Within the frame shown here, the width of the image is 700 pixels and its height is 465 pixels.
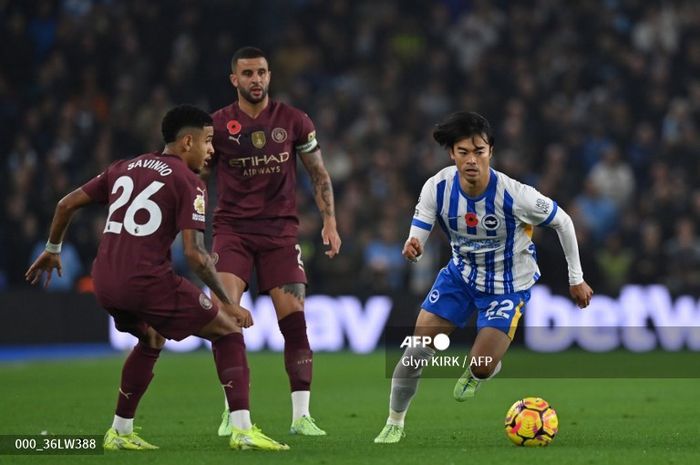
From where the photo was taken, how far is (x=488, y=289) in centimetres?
816

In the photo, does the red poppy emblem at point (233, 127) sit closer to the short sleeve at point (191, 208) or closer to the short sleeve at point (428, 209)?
the short sleeve at point (428, 209)

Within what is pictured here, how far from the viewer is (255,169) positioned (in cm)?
903

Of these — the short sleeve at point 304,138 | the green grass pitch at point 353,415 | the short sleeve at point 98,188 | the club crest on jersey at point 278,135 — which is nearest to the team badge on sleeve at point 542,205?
the green grass pitch at point 353,415

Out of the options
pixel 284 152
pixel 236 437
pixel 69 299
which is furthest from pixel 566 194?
pixel 236 437

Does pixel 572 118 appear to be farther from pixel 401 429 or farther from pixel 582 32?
pixel 401 429

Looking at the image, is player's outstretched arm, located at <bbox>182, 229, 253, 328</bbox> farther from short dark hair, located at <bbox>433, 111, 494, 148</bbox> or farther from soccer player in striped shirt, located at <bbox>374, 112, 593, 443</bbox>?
short dark hair, located at <bbox>433, 111, 494, 148</bbox>

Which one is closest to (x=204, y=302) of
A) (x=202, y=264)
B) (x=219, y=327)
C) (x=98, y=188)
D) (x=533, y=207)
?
(x=219, y=327)

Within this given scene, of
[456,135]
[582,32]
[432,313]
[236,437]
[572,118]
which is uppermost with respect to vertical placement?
[582,32]

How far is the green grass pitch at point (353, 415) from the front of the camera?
723 centimetres

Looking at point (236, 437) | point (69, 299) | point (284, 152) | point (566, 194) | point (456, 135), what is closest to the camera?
point (236, 437)

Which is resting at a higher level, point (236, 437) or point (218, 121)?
point (218, 121)

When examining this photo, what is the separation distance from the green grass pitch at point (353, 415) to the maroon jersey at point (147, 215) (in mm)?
1066

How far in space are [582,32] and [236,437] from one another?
48.2ft

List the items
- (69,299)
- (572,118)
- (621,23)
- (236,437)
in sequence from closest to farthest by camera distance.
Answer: (236,437) → (69,299) → (572,118) → (621,23)
